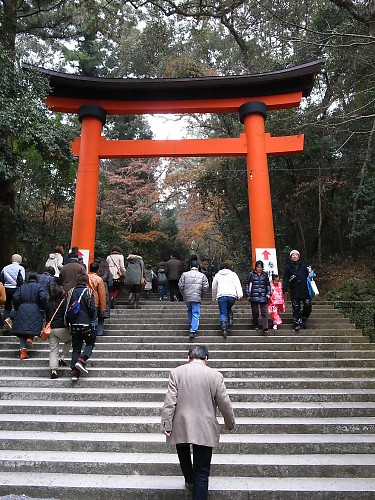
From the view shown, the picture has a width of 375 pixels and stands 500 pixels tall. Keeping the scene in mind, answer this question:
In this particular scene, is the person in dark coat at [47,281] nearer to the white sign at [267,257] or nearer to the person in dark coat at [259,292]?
the person in dark coat at [259,292]

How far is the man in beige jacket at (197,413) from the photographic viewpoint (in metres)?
3.24

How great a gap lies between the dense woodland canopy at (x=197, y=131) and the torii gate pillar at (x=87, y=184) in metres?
0.64

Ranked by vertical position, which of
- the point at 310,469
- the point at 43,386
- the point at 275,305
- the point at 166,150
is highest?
the point at 166,150

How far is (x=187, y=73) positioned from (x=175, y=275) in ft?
38.2

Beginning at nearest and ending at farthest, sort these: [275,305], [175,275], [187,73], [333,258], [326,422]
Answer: [326,422]
[275,305]
[175,275]
[333,258]
[187,73]

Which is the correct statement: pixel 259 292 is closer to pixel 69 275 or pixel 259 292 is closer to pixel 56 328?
pixel 69 275

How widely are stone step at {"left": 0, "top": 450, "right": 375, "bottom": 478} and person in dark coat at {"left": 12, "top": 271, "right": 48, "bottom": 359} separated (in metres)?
2.55

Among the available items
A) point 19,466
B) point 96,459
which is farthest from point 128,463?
point 19,466

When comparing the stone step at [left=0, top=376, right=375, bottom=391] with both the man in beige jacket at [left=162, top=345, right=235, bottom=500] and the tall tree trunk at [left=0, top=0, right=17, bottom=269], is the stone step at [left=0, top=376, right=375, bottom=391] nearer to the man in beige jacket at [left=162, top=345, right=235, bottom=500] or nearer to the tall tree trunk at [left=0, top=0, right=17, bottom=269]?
the man in beige jacket at [left=162, top=345, right=235, bottom=500]

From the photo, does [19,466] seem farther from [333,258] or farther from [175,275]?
[333,258]

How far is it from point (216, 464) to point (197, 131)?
19346mm

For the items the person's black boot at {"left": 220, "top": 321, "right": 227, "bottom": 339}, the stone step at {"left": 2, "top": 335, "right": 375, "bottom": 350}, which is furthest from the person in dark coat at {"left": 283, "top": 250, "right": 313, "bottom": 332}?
the person's black boot at {"left": 220, "top": 321, "right": 227, "bottom": 339}

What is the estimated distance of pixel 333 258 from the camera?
15.3 metres

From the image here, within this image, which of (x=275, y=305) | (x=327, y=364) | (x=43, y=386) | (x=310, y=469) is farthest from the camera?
(x=275, y=305)
